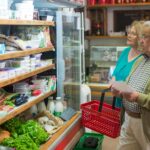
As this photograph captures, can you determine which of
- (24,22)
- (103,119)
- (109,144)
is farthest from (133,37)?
(109,144)

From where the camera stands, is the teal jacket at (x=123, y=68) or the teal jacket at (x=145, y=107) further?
the teal jacket at (x=123, y=68)

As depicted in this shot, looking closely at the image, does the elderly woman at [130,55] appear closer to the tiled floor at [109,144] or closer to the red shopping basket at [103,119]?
the red shopping basket at [103,119]

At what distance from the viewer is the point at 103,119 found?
328cm

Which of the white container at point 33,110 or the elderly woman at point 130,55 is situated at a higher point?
the elderly woman at point 130,55

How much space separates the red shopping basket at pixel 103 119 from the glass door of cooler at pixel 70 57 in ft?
2.28

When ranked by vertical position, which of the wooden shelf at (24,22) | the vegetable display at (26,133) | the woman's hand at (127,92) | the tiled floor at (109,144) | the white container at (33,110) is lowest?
the tiled floor at (109,144)

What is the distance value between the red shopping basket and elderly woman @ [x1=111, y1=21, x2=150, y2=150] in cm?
38

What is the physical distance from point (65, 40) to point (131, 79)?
175 centimetres

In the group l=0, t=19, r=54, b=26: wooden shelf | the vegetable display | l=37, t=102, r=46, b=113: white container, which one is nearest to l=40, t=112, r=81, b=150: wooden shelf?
the vegetable display

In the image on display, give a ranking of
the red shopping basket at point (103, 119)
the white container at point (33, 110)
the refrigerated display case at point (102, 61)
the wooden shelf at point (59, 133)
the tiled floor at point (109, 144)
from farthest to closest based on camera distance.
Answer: the refrigerated display case at point (102, 61) → the tiled floor at point (109, 144) → the white container at point (33, 110) → the red shopping basket at point (103, 119) → the wooden shelf at point (59, 133)

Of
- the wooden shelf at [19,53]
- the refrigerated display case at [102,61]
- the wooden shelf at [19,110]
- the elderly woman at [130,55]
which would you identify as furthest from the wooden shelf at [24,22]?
the refrigerated display case at [102,61]

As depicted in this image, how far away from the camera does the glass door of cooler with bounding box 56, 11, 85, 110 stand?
3967mm

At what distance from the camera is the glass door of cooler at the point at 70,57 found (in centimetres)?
397

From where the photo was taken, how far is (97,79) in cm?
571
